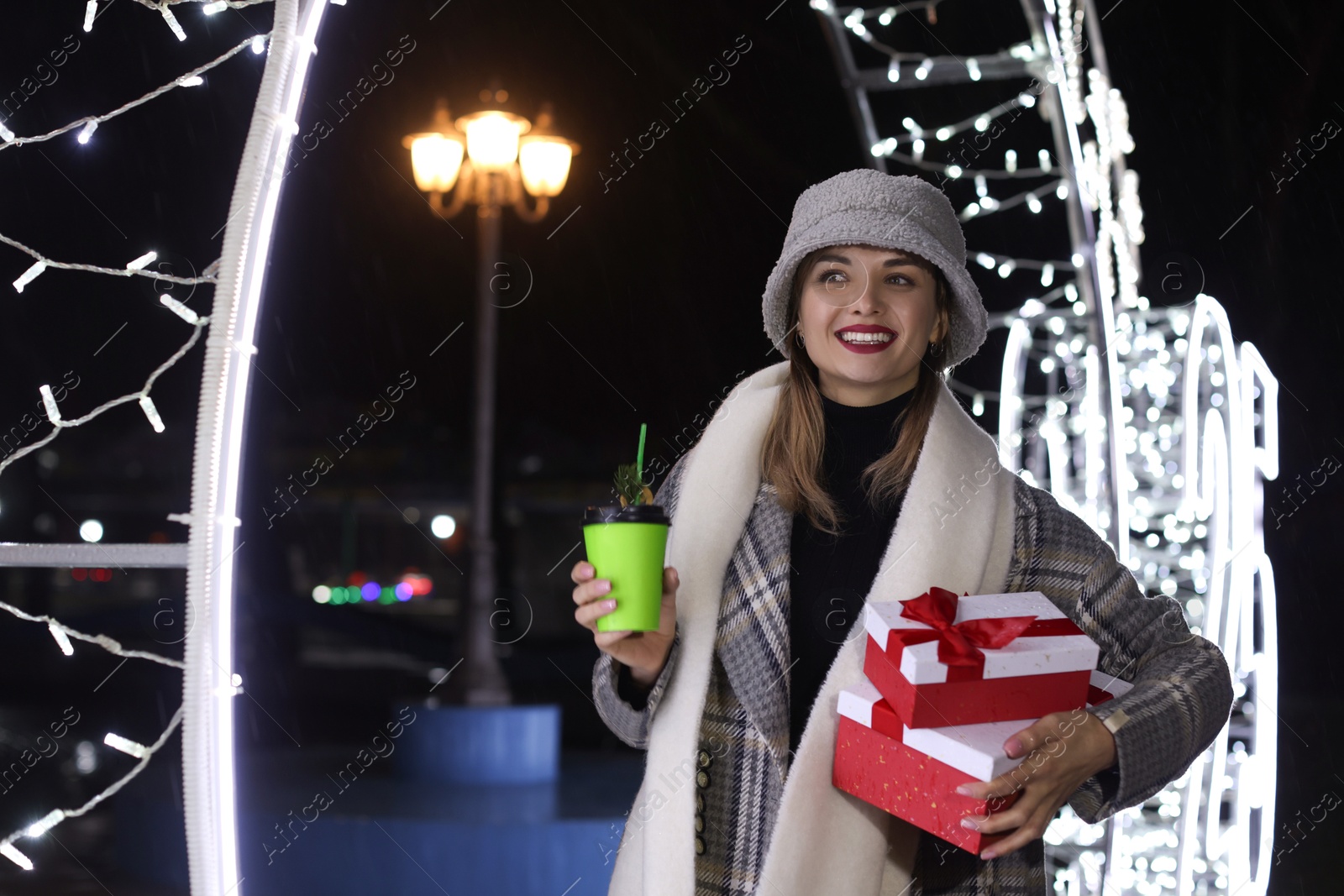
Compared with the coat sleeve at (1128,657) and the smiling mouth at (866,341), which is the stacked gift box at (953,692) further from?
the smiling mouth at (866,341)

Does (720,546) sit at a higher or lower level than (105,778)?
higher

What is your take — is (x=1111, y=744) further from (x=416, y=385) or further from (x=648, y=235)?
(x=416, y=385)

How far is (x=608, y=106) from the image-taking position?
1096cm

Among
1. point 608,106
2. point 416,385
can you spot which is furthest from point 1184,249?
point 416,385

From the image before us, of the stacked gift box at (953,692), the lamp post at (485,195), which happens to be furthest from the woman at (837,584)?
the lamp post at (485,195)

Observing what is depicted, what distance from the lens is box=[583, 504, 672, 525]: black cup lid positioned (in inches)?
59.6

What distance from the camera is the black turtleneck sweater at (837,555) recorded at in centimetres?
168

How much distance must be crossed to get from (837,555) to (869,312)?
1.20 feet

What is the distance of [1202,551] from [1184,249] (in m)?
5.39

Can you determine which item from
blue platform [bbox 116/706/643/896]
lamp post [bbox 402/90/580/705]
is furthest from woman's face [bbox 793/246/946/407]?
lamp post [bbox 402/90/580/705]

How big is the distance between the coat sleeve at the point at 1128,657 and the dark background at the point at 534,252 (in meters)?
1.69

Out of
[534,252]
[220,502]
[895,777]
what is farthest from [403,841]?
[534,252]

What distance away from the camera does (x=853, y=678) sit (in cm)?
156

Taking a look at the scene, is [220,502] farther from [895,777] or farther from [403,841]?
[403,841]
